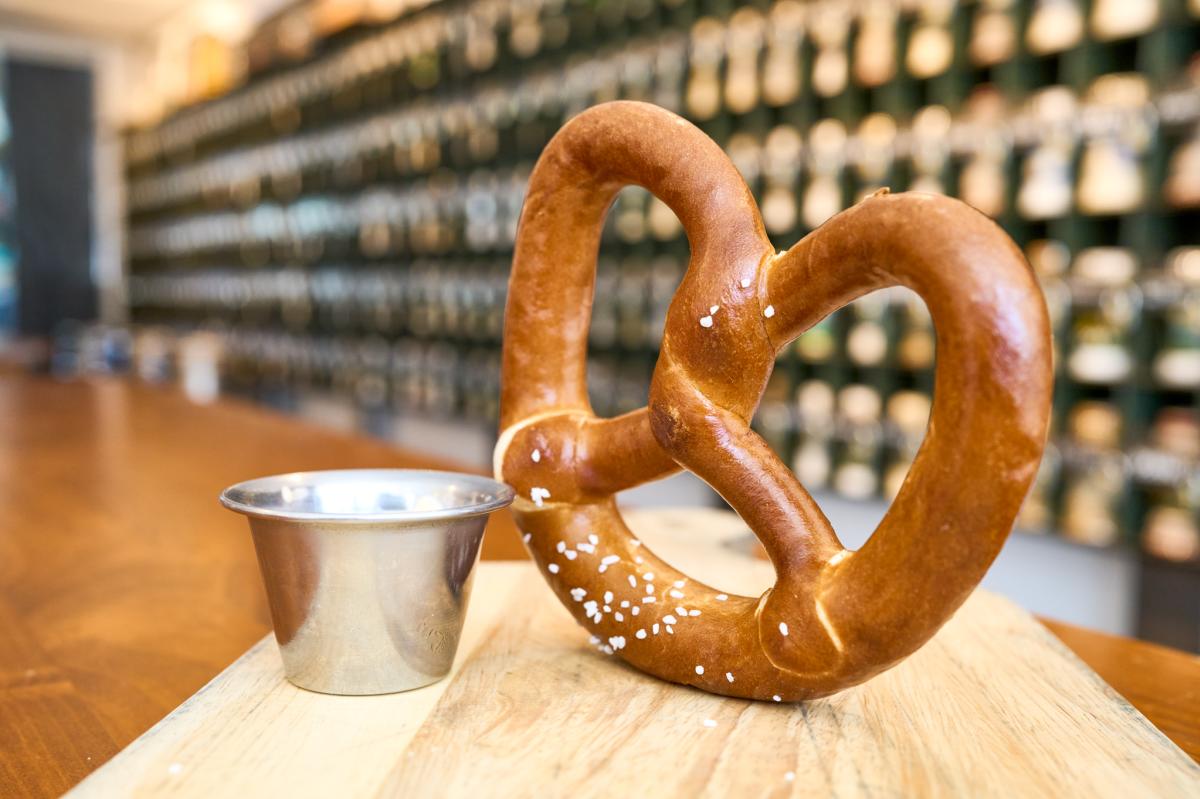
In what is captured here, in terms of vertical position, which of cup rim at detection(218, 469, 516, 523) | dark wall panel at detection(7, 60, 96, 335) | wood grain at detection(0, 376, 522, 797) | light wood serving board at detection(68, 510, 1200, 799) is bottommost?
wood grain at detection(0, 376, 522, 797)

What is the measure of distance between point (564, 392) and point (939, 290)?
11.9 inches

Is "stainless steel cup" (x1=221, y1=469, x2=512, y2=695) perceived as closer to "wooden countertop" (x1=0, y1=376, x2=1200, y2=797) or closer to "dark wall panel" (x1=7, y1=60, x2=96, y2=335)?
"wooden countertop" (x1=0, y1=376, x2=1200, y2=797)

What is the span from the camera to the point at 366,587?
1.84 ft

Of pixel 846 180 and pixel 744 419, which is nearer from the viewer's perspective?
pixel 744 419

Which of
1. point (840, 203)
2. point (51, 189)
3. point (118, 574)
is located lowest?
point (118, 574)

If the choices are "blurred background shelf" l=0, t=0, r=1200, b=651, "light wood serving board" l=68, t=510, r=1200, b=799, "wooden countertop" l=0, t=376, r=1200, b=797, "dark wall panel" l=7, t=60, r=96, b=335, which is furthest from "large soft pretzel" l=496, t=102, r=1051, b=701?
"dark wall panel" l=7, t=60, r=96, b=335

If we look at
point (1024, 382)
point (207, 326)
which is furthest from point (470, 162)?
point (1024, 382)

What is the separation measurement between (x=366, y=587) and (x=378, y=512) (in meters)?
0.04

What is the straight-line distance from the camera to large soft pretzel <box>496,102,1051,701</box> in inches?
18.5

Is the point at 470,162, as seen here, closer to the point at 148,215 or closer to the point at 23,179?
the point at 148,215

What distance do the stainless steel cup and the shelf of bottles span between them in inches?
93.6

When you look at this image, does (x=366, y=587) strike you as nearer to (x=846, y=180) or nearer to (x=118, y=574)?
(x=118, y=574)

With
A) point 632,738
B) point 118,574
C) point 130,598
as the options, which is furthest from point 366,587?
point 118,574

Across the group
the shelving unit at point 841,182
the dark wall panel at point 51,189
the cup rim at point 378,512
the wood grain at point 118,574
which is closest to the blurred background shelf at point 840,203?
the shelving unit at point 841,182
